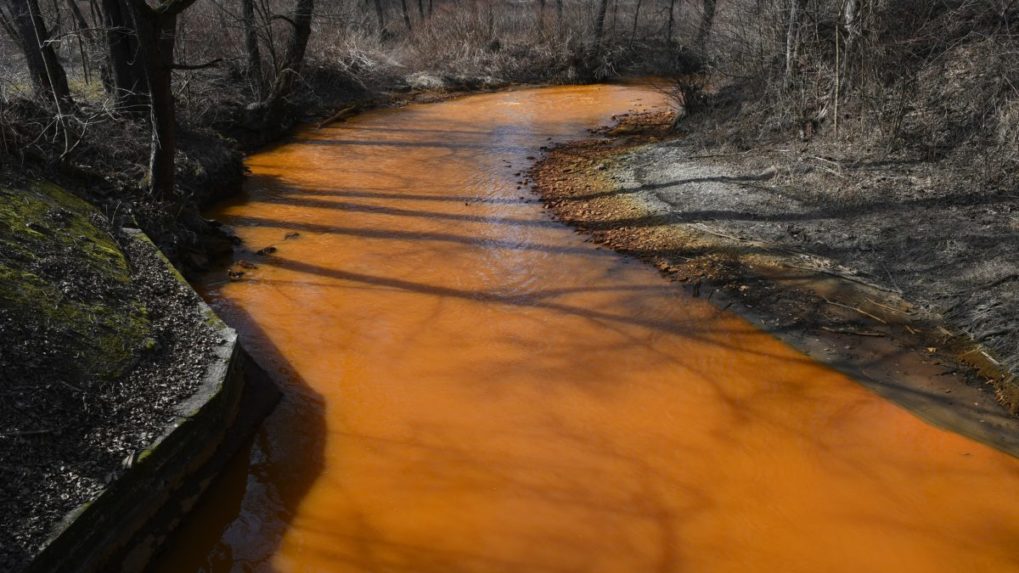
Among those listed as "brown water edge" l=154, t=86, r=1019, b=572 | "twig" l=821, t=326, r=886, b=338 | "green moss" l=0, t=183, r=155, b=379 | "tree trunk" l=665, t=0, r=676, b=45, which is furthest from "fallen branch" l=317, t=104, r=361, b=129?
"twig" l=821, t=326, r=886, b=338

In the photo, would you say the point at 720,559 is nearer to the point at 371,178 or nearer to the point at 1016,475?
the point at 1016,475

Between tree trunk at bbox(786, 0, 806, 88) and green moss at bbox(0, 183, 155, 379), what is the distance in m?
9.89

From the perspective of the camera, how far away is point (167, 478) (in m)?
4.27

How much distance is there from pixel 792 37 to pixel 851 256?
4.91 m

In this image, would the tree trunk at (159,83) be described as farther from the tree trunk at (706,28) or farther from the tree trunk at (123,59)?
the tree trunk at (706,28)

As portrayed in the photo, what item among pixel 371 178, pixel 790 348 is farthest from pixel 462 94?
pixel 790 348

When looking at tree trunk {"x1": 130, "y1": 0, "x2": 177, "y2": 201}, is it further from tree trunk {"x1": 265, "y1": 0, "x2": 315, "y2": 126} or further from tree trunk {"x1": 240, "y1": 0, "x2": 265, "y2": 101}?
tree trunk {"x1": 240, "y1": 0, "x2": 265, "y2": 101}

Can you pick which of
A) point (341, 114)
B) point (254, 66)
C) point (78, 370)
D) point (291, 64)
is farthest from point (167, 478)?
point (341, 114)

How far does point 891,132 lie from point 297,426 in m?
8.69

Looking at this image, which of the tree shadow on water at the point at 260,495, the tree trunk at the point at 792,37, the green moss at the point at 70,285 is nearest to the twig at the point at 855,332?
the tree shadow on water at the point at 260,495

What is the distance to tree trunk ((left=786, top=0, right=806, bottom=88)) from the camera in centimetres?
1068

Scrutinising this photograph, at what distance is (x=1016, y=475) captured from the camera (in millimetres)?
4855

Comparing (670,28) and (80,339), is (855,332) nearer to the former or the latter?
(80,339)

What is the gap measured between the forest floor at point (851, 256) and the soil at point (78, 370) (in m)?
5.33
